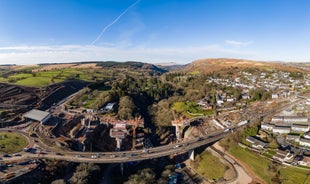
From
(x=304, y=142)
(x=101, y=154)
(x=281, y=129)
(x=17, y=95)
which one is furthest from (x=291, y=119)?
(x=17, y=95)

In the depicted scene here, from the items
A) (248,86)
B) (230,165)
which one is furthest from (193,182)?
(248,86)

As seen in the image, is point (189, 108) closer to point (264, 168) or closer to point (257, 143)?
point (257, 143)

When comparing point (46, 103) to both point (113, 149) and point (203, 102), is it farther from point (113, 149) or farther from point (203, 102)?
point (203, 102)

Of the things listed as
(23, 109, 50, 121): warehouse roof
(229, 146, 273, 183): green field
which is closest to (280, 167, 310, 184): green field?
(229, 146, 273, 183): green field

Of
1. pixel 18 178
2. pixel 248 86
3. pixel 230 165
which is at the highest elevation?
pixel 248 86

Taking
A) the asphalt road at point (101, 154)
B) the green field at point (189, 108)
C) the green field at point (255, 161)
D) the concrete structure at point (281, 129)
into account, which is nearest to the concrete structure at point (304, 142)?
the concrete structure at point (281, 129)

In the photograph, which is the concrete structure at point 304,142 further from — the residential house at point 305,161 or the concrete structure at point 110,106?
the concrete structure at point 110,106
